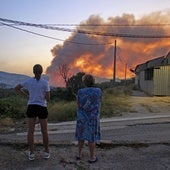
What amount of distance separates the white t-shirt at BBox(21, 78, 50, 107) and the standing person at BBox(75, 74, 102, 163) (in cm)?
62

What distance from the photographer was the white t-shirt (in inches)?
285

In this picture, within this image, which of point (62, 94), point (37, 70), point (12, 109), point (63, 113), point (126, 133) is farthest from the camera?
point (62, 94)

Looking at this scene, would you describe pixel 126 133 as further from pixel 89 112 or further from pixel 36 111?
pixel 36 111

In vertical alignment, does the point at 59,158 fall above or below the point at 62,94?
above

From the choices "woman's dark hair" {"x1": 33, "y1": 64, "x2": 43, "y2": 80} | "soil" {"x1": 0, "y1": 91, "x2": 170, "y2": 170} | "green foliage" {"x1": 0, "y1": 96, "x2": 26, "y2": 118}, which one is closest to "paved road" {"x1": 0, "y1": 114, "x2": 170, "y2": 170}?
"soil" {"x1": 0, "y1": 91, "x2": 170, "y2": 170}

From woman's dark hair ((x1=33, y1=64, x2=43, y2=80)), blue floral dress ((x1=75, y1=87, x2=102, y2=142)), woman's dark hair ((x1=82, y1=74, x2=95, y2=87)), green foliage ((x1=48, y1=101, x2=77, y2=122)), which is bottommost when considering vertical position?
green foliage ((x1=48, y1=101, x2=77, y2=122))

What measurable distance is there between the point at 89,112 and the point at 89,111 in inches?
0.8

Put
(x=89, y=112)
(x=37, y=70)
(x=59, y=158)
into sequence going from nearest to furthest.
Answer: (x=37, y=70) → (x=89, y=112) → (x=59, y=158)

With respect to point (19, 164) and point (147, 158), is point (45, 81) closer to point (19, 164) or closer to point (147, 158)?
point (19, 164)

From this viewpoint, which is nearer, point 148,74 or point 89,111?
point 89,111

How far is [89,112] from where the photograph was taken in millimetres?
7332

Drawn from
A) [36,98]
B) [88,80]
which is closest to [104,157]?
[88,80]

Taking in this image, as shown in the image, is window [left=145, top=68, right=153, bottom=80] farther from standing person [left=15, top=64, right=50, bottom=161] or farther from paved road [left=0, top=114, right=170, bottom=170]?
standing person [left=15, top=64, right=50, bottom=161]

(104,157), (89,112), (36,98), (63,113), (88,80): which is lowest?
(63,113)
